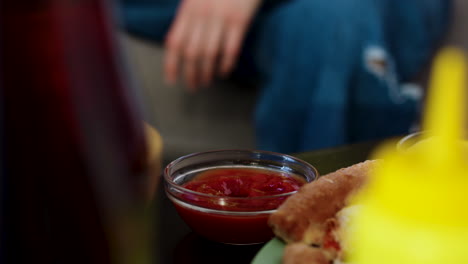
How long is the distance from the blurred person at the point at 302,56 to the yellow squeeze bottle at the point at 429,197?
114cm

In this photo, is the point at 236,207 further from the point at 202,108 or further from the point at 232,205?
the point at 202,108

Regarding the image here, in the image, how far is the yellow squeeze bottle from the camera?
0.59 ft

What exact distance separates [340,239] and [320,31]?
1.08 metres

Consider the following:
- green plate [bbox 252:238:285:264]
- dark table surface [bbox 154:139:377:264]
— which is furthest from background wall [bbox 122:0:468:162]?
green plate [bbox 252:238:285:264]

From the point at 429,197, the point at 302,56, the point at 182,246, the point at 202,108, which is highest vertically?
the point at 429,197

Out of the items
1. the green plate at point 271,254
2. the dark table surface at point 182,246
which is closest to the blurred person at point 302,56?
the dark table surface at point 182,246

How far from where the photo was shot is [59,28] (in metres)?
0.20

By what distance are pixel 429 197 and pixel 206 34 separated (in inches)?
46.2

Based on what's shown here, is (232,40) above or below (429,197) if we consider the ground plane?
below

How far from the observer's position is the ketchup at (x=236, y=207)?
49 cm

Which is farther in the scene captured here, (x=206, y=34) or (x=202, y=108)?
(x=202, y=108)

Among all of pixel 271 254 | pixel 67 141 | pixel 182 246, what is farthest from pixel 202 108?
pixel 67 141

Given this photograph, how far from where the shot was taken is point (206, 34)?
1330mm

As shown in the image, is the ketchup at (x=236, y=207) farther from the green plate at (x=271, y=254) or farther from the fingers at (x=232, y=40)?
the fingers at (x=232, y=40)
